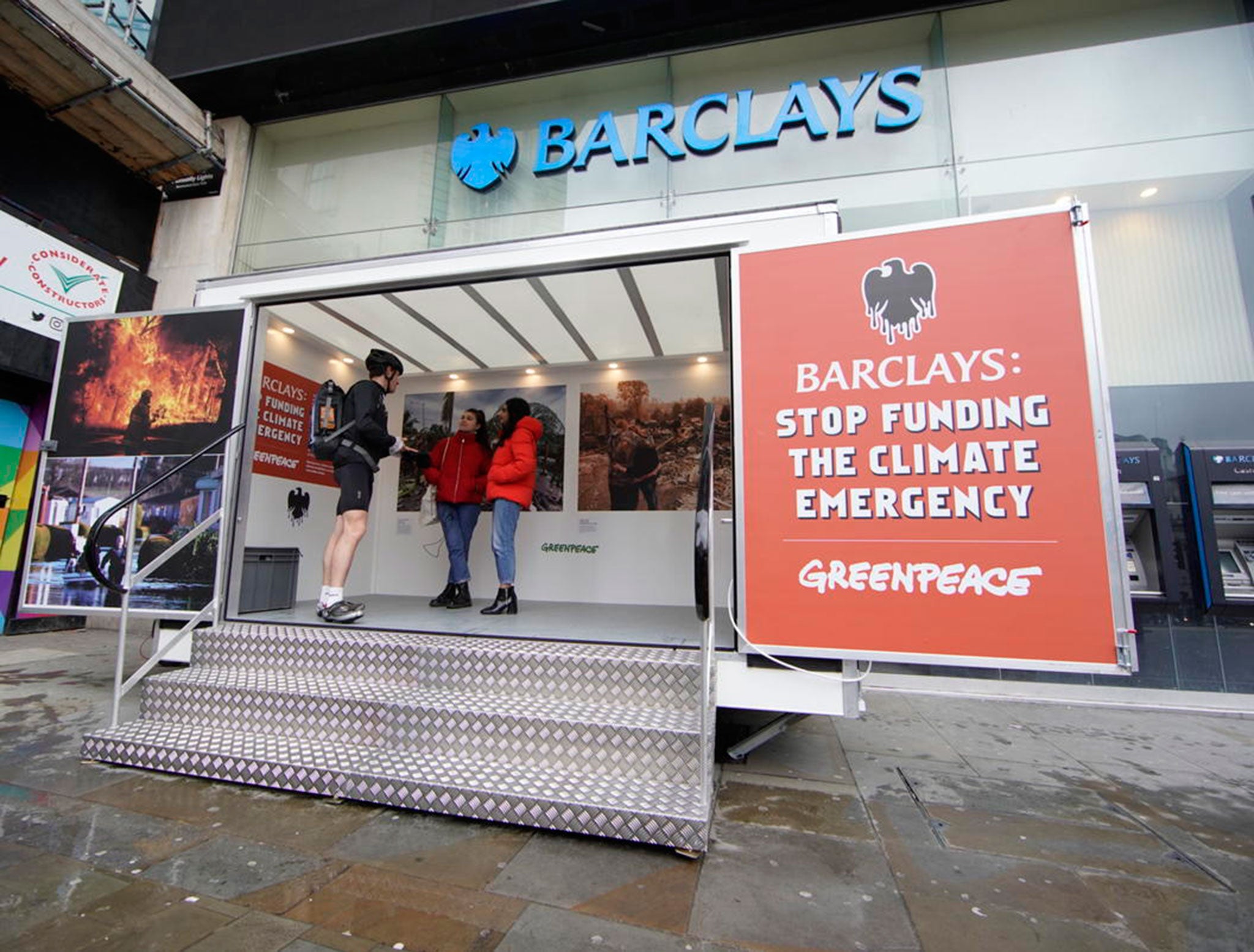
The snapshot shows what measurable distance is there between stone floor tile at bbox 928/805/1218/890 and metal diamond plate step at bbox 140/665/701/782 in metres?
1.26

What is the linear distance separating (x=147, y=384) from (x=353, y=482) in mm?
1637

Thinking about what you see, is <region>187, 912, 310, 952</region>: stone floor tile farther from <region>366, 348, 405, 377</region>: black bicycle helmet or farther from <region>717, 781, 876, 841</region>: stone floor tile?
<region>366, 348, 405, 377</region>: black bicycle helmet

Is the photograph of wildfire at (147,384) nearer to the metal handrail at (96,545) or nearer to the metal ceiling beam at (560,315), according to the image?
the metal handrail at (96,545)

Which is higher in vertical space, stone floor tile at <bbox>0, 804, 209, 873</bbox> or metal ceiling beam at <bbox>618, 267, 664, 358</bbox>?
metal ceiling beam at <bbox>618, 267, 664, 358</bbox>

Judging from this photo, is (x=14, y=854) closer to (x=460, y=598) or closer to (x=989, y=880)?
(x=460, y=598)

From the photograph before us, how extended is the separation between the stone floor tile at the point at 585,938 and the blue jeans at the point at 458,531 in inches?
138

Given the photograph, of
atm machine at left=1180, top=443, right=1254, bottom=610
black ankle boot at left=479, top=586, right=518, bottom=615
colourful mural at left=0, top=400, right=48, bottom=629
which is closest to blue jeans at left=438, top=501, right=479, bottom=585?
black ankle boot at left=479, top=586, right=518, bottom=615

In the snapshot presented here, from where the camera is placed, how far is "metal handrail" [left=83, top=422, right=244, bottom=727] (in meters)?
2.87

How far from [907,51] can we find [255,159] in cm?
812

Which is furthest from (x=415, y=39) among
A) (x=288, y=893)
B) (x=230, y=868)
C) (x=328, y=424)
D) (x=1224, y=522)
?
(x=1224, y=522)

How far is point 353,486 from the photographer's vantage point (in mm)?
3803

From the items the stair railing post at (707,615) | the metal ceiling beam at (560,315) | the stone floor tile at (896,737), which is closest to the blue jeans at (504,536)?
the metal ceiling beam at (560,315)

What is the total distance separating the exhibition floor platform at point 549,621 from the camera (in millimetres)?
3326

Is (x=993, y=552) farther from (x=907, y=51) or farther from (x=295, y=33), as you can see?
(x=295, y=33)
